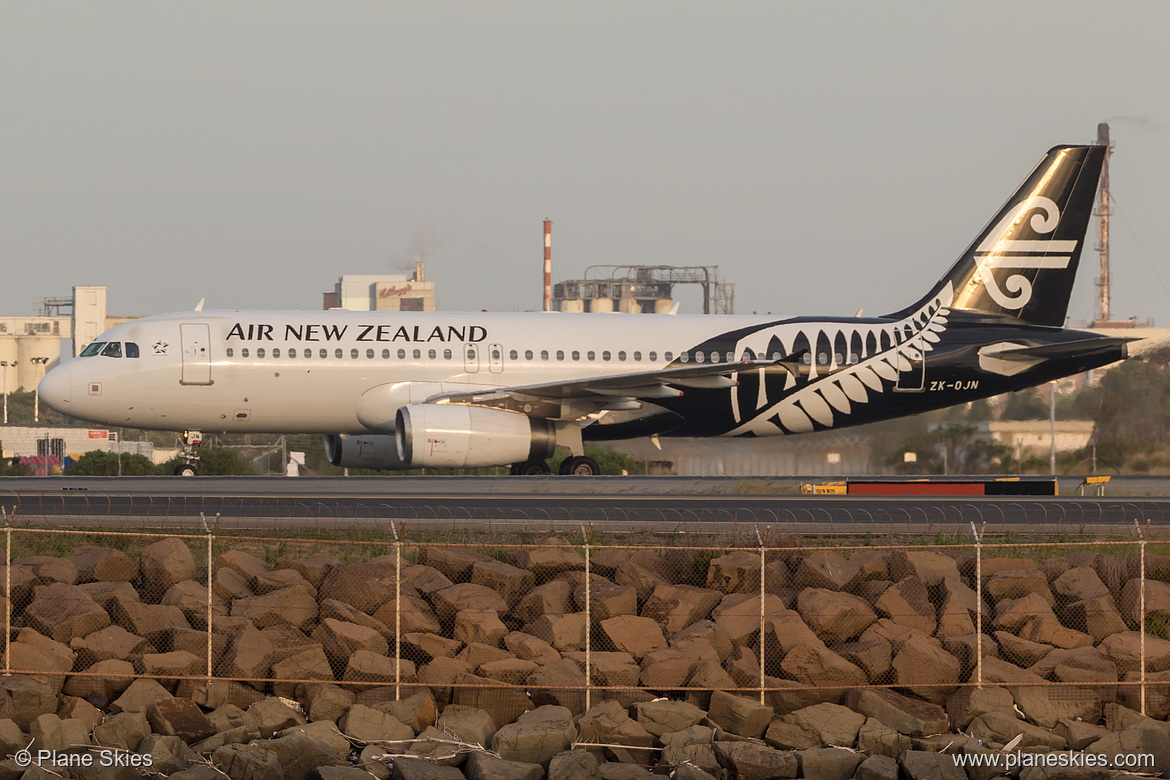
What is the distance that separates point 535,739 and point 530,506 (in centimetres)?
950

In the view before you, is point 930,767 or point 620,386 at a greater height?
point 620,386

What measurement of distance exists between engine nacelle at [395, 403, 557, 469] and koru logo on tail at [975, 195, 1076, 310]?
39.9 ft

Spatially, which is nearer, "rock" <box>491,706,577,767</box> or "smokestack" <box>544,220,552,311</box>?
"rock" <box>491,706,577,767</box>

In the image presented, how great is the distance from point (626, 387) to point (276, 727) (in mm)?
16326

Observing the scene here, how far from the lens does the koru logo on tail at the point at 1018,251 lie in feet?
108

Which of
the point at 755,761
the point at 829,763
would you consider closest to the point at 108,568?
the point at 755,761

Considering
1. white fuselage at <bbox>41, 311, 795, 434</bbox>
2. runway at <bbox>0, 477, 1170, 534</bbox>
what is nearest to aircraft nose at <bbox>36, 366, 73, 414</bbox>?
white fuselage at <bbox>41, 311, 795, 434</bbox>

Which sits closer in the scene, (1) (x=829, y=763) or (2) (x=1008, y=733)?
(1) (x=829, y=763)

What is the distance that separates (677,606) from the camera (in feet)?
50.6

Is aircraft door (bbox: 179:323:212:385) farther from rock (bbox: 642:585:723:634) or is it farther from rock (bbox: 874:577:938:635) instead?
rock (bbox: 874:577:938:635)

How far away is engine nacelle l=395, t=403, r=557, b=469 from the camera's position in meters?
27.1

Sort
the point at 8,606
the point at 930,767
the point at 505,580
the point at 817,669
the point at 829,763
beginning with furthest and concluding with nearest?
1. the point at 505,580
2. the point at 8,606
3. the point at 817,669
4. the point at 829,763
5. the point at 930,767

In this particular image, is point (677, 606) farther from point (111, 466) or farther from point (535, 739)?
point (111, 466)

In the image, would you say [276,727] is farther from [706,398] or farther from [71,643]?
[706,398]
